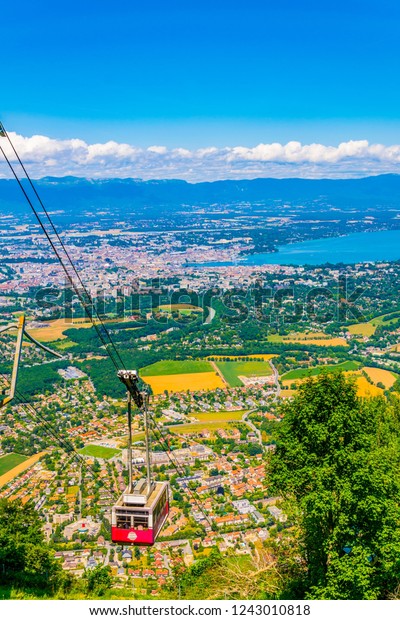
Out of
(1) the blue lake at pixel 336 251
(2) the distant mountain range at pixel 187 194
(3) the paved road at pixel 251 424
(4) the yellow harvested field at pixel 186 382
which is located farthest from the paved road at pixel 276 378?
(2) the distant mountain range at pixel 187 194

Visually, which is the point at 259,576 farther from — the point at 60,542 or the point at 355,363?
the point at 355,363

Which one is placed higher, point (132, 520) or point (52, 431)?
point (132, 520)

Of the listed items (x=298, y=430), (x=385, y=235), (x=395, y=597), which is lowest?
(x=385, y=235)

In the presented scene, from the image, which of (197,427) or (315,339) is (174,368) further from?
(315,339)

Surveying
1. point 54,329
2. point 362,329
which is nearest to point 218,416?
point 362,329

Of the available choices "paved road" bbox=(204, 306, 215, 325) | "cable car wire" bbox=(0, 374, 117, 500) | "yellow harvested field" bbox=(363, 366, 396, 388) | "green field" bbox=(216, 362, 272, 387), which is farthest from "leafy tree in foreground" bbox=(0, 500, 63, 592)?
"paved road" bbox=(204, 306, 215, 325)

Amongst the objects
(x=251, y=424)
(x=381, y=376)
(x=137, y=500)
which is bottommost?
(x=251, y=424)

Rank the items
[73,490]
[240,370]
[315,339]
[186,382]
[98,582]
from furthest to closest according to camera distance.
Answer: [315,339]
[240,370]
[186,382]
[73,490]
[98,582]

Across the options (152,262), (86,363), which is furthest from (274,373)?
(152,262)

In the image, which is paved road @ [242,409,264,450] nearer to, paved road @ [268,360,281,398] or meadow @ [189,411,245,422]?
meadow @ [189,411,245,422]
